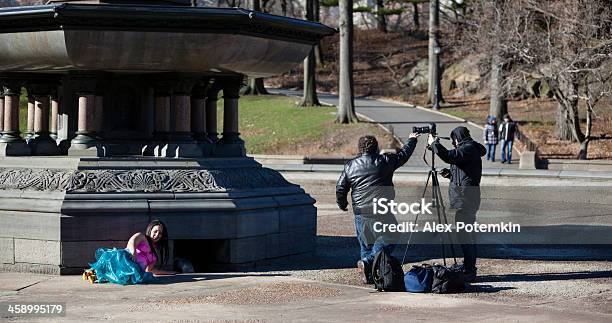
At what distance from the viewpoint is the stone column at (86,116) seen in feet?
44.3

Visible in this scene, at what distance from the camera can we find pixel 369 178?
471 inches

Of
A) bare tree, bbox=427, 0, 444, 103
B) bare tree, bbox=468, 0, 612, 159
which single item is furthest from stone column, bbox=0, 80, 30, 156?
bare tree, bbox=427, 0, 444, 103

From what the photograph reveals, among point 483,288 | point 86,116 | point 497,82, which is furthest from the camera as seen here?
point 497,82

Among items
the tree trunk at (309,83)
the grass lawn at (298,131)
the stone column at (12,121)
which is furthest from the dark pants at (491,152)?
the stone column at (12,121)

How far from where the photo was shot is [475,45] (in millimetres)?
43094

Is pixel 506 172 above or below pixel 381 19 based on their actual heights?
below

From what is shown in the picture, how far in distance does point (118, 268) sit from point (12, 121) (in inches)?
148

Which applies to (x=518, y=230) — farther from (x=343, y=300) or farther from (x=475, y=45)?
(x=475, y=45)

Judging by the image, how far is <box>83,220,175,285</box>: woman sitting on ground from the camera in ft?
38.6

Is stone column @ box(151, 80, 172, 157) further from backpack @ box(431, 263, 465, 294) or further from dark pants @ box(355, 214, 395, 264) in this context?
backpack @ box(431, 263, 465, 294)

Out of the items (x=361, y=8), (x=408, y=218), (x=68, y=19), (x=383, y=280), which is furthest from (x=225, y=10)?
(x=361, y=8)

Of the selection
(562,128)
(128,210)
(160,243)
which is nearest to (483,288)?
(160,243)

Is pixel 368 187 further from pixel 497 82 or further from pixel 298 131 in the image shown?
pixel 298 131

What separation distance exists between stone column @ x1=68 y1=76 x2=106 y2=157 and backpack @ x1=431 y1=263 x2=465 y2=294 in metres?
4.63
